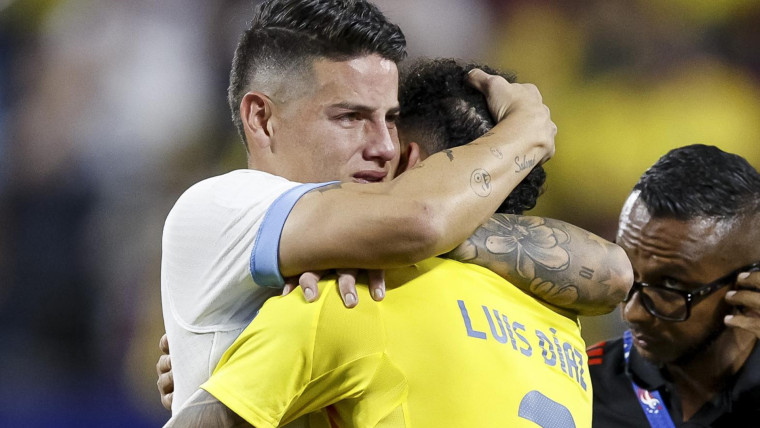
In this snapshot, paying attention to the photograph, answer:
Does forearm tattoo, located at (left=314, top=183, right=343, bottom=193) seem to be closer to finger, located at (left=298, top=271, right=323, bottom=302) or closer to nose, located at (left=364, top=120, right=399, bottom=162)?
finger, located at (left=298, top=271, right=323, bottom=302)

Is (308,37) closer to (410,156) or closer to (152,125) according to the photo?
(410,156)

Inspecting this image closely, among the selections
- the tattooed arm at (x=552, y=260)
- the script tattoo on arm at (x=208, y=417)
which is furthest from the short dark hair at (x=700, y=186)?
the script tattoo on arm at (x=208, y=417)

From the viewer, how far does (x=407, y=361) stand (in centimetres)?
166

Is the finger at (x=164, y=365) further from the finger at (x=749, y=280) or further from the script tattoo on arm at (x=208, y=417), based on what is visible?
the finger at (x=749, y=280)

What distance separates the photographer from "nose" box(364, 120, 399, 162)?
7.07 feet

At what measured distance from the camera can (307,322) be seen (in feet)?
5.17

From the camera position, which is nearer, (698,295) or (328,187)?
(328,187)

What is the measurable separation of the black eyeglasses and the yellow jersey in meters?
1.35

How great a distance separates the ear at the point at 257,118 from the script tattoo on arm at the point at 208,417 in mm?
868

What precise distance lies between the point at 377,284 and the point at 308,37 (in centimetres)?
85

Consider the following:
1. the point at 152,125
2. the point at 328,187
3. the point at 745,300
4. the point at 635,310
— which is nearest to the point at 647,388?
the point at 635,310

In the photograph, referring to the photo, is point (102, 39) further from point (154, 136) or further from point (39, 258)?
point (39, 258)

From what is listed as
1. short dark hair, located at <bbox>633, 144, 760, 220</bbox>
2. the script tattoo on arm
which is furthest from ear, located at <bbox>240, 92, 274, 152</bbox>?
short dark hair, located at <bbox>633, 144, 760, 220</bbox>

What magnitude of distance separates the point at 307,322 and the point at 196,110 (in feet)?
12.5
